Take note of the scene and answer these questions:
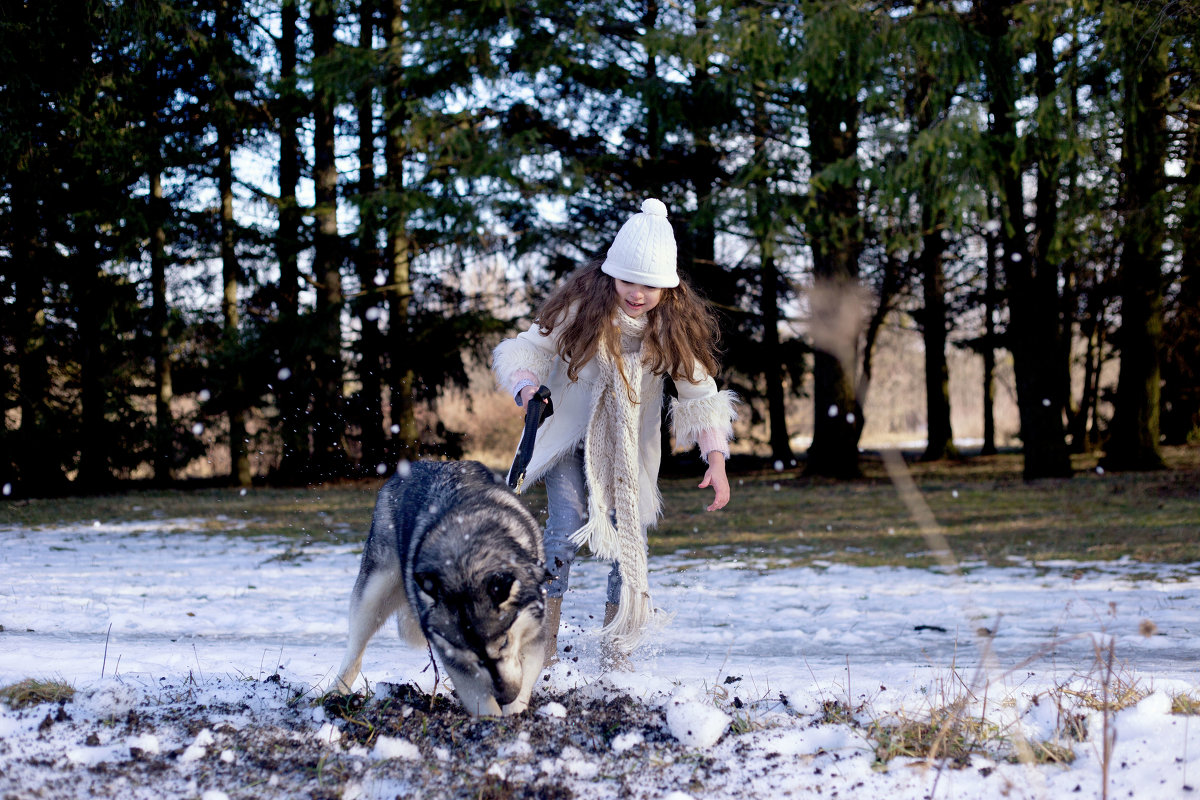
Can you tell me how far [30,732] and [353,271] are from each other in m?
16.2

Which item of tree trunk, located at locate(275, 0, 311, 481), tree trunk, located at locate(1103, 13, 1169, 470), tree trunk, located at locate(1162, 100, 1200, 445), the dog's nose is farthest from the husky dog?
tree trunk, located at locate(275, 0, 311, 481)

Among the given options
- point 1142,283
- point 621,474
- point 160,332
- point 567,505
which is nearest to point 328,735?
point 567,505

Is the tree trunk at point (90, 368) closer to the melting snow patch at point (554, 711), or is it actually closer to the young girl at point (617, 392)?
the young girl at point (617, 392)

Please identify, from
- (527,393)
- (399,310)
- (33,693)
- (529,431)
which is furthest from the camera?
(399,310)

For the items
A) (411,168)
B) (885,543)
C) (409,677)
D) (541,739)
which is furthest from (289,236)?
(541,739)

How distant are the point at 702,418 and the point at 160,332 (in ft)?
56.6

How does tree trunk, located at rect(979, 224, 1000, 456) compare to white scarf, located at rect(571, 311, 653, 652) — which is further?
tree trunk, located at rect(979, 224, 1000, 456)

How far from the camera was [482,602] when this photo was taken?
3143mm

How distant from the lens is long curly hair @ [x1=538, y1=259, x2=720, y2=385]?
12.8ft

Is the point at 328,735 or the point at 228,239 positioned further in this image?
the point at 228,239

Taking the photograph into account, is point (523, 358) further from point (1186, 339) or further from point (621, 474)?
point (1186, 339)

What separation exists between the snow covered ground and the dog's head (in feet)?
0.61

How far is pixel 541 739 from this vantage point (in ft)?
10.3

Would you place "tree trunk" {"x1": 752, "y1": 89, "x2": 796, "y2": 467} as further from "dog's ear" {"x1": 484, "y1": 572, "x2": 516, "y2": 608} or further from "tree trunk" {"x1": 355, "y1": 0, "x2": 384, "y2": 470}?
"dog's ear" {"x1": 484, "y1": 572, "x2": 516, "y2": 608}
